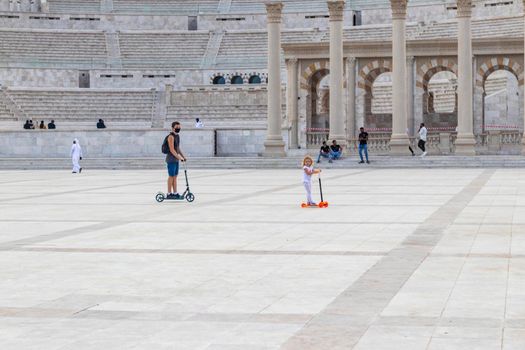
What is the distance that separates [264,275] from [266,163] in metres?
32.2

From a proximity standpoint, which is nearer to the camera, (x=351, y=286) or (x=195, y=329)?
(x=195, y=329)

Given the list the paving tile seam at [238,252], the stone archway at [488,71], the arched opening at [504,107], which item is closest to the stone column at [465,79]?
the stone archway at [488,71]

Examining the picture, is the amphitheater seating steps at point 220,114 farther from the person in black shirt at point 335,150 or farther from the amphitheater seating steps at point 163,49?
the person in black shirt at point 335,150

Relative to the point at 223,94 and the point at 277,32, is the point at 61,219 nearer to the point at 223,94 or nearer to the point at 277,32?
the point at 277,32

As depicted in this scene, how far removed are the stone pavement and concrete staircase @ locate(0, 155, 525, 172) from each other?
60.4 ft

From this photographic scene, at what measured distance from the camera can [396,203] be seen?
21984 mm

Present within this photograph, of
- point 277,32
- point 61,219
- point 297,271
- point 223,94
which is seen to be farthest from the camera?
point 223,94

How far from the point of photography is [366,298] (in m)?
10.0

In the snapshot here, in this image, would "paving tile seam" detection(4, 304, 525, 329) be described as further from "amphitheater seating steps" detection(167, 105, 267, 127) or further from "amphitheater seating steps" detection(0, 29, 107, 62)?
"amphitheater seating steps" detection(0, 29, 107, 62)

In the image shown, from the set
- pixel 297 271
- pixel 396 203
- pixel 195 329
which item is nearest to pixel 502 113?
pixel 396 203

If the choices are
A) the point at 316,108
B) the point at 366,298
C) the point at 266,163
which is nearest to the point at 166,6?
the point at 316,108

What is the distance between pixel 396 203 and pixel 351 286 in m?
11.4

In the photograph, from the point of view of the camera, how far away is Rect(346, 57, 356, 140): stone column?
5169 cm

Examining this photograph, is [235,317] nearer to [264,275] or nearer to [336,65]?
[264,275]
